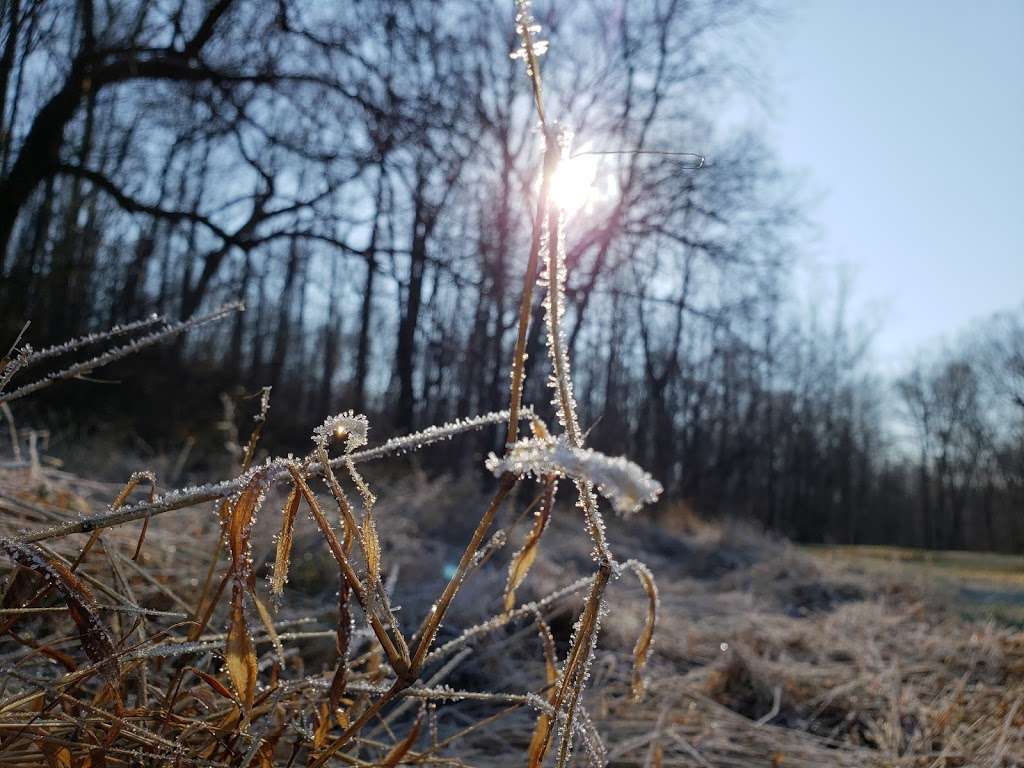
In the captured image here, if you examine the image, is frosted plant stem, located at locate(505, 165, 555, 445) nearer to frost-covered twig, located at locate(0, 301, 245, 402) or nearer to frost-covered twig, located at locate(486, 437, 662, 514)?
frost-covered twig, located at locate(486, 437, 662, 514)

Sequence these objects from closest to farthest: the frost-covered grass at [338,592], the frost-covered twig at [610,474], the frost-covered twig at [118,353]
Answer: the frost-covered twig at [610,474] < the frost-covered grass at [338,592] < the frost-covered twig at [118,353]

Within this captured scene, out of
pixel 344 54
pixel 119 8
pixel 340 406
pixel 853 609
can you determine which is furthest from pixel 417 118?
pixel 340 406

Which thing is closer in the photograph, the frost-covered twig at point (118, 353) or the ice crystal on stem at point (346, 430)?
the ice crystal on stem at point (346, 430)

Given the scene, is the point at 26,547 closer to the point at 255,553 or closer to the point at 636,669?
the point at 636,669

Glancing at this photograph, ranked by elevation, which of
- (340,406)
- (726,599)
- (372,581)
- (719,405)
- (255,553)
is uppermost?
(719,405)

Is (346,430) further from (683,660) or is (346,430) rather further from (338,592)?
(683,660)

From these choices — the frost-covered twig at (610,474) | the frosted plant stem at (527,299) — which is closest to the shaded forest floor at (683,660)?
the frosted plant stem at (527,299)

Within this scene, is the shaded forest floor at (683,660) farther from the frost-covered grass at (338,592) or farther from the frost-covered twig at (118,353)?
the frost-covered twig at (118,353)

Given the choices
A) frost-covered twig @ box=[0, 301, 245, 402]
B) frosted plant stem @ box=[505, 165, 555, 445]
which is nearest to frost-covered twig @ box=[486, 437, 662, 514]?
frosted plant stem @ box=[505, 165, 555, 445]
